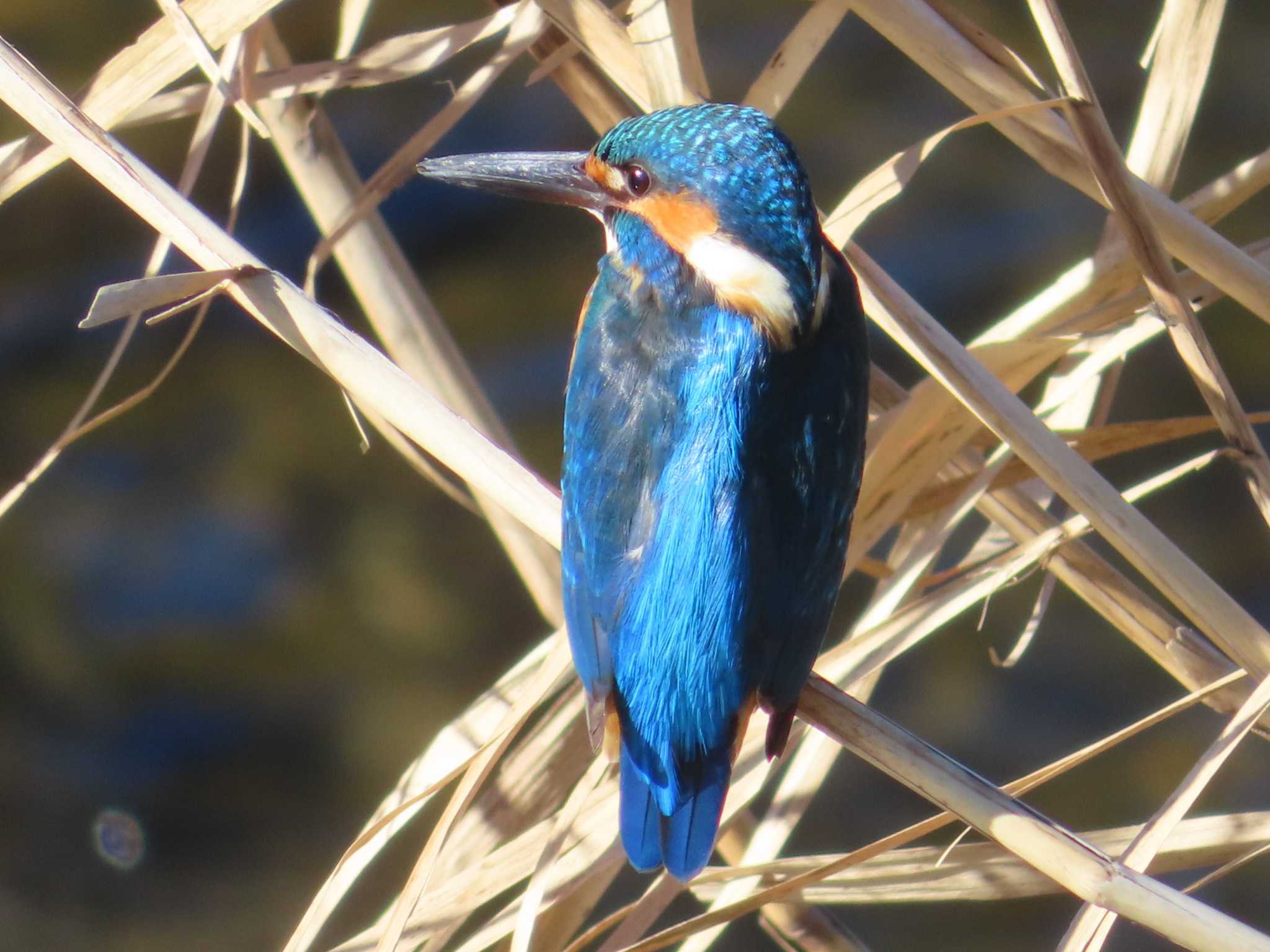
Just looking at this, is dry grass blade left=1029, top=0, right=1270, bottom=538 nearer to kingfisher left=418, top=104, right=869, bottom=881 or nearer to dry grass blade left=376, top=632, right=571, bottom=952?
kingfisher left=418, top=104, right=869, bottom=881

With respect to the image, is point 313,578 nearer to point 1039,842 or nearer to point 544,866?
point 544,866

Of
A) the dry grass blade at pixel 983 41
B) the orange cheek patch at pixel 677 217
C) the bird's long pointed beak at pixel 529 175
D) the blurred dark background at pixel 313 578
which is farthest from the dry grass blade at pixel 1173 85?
the blurred dark background at pixel 313 578

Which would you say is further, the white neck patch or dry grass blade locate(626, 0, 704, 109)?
the white neck patch

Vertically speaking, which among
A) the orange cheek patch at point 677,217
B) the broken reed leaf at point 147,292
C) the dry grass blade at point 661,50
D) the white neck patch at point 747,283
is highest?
the dry grass blade at point 661,50

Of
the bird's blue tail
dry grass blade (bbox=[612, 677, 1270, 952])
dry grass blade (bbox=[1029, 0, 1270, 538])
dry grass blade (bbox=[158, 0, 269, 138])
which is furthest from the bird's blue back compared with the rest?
dry grass blade (bbox=[158, 0, 269, 138])

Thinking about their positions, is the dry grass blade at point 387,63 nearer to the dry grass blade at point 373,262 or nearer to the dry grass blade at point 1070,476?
the dry grass blade at point 373,262

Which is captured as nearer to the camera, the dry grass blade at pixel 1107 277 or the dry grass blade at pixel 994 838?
the dry grass blade at pixel 994 838

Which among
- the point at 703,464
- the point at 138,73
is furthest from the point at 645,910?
the point at 138,73
